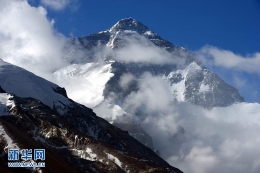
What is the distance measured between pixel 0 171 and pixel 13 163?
77.7 ft

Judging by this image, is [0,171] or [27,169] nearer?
[0,171]

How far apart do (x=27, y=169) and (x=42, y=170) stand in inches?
266

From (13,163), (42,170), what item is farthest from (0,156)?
(42,170)

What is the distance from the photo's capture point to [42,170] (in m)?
197

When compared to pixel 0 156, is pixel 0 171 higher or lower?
lower

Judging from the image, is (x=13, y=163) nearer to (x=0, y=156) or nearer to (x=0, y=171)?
(x=0, y=156)

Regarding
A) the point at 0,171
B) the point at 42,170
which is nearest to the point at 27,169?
the point at 42,170

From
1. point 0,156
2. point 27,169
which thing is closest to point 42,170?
point 27,169

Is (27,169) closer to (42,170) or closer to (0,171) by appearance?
(42,170)

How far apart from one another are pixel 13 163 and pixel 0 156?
26.2 ft

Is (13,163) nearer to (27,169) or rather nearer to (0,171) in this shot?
(27,169)

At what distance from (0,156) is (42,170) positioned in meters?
20.6

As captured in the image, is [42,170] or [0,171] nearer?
[0,171]

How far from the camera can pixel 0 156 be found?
19800cm
